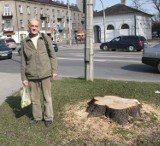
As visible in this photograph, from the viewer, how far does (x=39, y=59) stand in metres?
5.54

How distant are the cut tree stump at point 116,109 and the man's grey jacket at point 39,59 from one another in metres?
1.10

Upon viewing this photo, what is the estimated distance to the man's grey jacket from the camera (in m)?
5.54

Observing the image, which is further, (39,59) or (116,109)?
(116,109)

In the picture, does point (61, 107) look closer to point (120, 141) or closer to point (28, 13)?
point (120, 141)

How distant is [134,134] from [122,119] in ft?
1.45

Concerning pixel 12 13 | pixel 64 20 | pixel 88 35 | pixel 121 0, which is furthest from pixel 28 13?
pixel 88 35

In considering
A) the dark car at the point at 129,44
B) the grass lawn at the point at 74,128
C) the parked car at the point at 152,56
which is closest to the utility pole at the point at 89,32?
the grass lawn at the point at 74,128

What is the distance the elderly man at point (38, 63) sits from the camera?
5.52 metres

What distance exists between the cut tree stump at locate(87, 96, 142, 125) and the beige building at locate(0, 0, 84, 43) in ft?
184

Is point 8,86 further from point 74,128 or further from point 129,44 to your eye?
point 129,44

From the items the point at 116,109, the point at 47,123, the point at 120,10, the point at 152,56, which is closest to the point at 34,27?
the point at 47,123

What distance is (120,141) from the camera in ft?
16.5

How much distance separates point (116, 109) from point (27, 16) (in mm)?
74921

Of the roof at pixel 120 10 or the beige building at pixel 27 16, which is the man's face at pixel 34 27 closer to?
the roof at pixel 120 10
